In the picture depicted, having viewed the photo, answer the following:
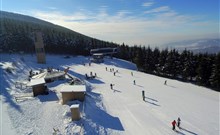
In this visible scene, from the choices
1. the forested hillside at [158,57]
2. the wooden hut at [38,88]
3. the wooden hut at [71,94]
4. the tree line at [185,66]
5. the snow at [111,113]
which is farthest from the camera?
the forested hillside at [158,57]

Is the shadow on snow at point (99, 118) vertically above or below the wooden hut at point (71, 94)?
below

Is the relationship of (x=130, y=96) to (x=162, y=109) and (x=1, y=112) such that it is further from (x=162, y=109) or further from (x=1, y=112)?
(x=1, y=112)

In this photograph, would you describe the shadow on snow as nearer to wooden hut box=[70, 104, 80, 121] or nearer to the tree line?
wooden hut box=[70, 104, 80, 121]

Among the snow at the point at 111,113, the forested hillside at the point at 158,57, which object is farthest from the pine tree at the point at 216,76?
the snow at the point at 111,113

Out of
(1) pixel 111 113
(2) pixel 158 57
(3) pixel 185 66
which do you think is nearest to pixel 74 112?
(1) pixel 111 113

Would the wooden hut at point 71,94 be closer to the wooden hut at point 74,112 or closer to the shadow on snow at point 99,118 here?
the shadow on snow at point 99,118

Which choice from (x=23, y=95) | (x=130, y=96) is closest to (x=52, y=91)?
(x=23, y=95)

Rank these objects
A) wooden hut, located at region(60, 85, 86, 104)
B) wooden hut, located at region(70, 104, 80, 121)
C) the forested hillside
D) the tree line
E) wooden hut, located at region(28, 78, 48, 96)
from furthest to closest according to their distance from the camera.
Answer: the forested hillside < the tree line < wooden hut, located at region(28, 78, 48, 96) < wooden hut, located at region(60, 85, 86, 104) < wooden hut, located at region(70, 104, 80, 121)

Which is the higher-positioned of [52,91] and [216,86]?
[52,91]

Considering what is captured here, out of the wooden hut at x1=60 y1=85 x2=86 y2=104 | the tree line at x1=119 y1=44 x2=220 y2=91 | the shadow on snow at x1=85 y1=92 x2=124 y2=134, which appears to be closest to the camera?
the shadow on snow at x1=85 y1=92 x2=124 y2=134

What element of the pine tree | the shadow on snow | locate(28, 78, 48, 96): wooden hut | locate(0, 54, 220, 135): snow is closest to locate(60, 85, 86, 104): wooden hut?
locate(0, 54, 220, 135): snow

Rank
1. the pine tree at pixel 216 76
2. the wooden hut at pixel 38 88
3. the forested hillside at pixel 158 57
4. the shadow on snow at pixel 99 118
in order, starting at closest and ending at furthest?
the shadow on snow at pixel 99 118, the wooden hut at pixel 38 88, the pine tree at pixel 216 76, the forested hillside at pixel 158 57
